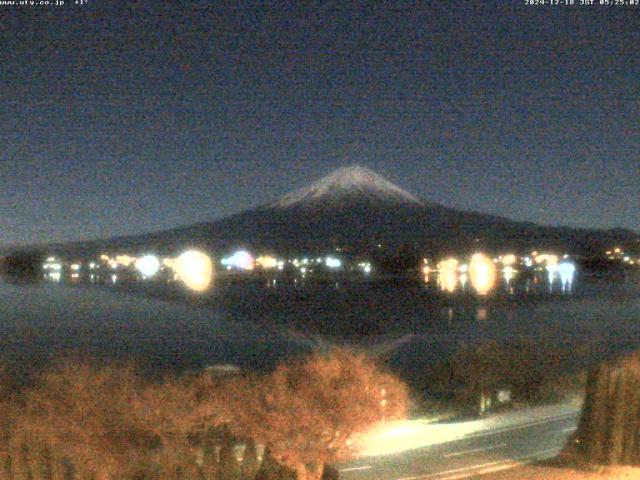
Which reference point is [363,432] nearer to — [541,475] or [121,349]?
[541,475]

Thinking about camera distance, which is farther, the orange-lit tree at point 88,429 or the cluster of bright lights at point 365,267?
the cluster of bright lights at point 365,267

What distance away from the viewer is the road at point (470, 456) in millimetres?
11305

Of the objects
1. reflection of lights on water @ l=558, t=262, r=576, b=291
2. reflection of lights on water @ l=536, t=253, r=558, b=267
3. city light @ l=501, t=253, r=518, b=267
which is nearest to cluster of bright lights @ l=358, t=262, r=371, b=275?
reflection of lights on water @ l=558, t=262, r=576, b=291

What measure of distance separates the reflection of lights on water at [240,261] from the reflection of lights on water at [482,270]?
1224 cm

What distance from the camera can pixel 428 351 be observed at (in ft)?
88.7

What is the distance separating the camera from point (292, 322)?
108ft

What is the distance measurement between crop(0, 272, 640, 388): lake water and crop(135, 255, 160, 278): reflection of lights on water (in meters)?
13.9

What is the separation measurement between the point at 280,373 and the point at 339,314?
2305cm

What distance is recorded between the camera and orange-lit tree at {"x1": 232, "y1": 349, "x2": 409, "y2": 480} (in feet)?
33.1

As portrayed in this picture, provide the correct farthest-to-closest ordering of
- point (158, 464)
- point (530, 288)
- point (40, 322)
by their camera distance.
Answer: point (530, 288) < point (40, 322) < point (158, 464)

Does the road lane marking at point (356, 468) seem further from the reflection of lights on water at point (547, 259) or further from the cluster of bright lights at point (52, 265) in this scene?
the cluster of bright lights at point (52, 265)

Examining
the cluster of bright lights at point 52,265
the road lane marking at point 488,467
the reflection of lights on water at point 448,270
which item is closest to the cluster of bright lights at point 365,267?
the reflection of lights on water at point 448,270

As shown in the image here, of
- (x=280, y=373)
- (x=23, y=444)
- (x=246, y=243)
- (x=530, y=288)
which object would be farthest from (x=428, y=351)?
(x=246, y=243)

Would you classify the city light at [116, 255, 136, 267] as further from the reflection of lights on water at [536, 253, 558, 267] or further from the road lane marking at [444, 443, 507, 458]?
the road lane marking at [444, 443, 507, 458]
